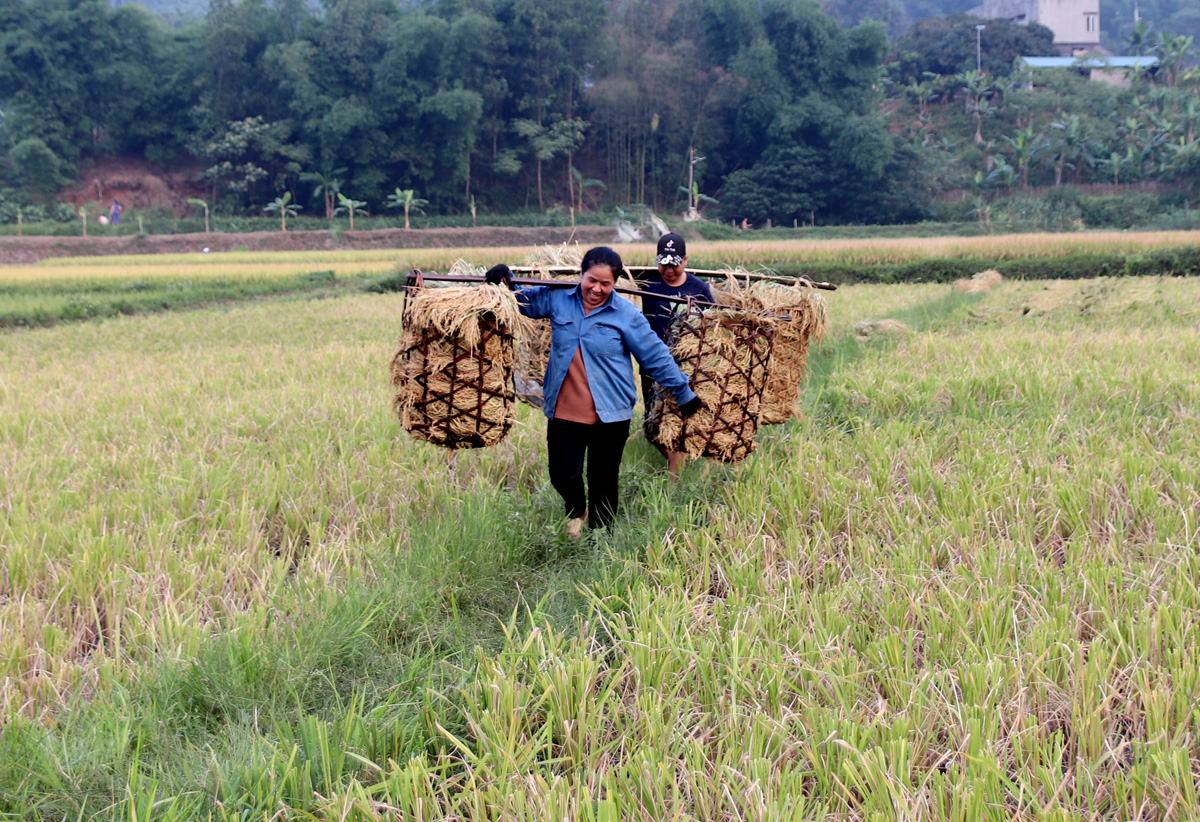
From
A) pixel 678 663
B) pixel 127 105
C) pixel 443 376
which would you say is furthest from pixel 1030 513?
pixel 127 105

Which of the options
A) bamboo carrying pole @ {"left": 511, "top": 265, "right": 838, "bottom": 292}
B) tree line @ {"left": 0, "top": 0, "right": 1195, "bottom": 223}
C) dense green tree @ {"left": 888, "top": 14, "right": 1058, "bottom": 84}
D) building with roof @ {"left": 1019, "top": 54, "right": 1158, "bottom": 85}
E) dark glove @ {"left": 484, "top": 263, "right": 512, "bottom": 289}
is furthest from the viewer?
dense green tree @ {"left": 888, "top": 14, "right": 1058, "bottom": 84}

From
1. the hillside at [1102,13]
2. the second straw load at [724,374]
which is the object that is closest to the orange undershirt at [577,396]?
the second straw load at [724,374]

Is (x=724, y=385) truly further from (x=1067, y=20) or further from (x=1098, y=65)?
(x=1067, y=20)

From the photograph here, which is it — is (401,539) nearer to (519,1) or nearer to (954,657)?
(954,657)

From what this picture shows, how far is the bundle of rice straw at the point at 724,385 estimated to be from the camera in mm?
3664

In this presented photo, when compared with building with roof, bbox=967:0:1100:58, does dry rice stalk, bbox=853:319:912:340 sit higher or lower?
lower

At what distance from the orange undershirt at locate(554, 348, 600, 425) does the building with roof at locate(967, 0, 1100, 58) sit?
82.6 meters

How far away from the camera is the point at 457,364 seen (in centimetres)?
324

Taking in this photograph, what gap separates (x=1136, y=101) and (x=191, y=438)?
61.8 metres

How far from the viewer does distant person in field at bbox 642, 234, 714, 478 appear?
4285 mm

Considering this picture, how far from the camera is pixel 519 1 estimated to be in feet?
171

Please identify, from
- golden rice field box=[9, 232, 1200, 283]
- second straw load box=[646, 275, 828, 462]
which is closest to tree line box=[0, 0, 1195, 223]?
golden rice field box=[9, 232, 1200, 283]

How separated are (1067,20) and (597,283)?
86.0m

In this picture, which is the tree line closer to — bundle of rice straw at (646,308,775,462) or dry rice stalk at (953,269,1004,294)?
dry rice stalk at (953,269,1004,294)
